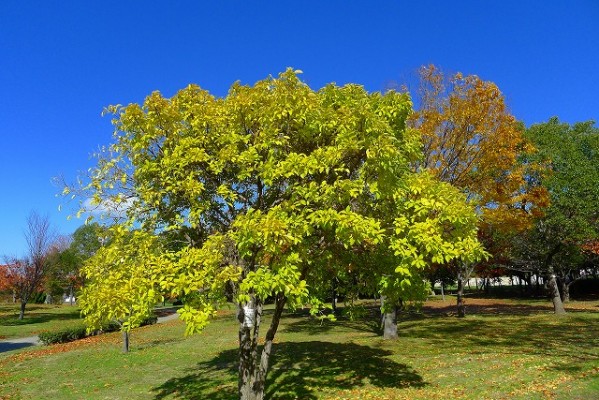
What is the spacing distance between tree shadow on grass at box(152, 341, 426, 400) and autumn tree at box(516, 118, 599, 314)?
16564 mm

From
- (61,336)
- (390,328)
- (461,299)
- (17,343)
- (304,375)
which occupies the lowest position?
(17,343)

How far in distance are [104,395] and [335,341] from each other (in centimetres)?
1169

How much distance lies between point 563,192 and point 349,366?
65.8 ft

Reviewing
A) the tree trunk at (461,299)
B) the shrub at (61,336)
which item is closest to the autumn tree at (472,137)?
the tree trunk at (461,299)

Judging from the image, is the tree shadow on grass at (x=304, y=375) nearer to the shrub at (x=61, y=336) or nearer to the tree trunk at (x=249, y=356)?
the tree trunk at (x=249, y=356)

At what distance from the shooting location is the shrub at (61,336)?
27094mm

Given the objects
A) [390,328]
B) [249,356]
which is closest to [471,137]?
[390,328]

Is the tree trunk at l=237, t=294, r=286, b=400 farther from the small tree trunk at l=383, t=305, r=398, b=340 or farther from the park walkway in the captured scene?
the park walkway

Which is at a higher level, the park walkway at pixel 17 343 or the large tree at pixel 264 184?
the large tree at pixel 264 184

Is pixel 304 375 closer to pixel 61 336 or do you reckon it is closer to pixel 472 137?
pixel 472 137

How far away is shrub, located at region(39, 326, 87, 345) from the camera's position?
27094mm

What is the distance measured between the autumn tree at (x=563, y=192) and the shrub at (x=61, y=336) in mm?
30797

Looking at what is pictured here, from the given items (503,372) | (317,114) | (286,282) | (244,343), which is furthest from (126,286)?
(503,372)

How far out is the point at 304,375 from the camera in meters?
14.7
